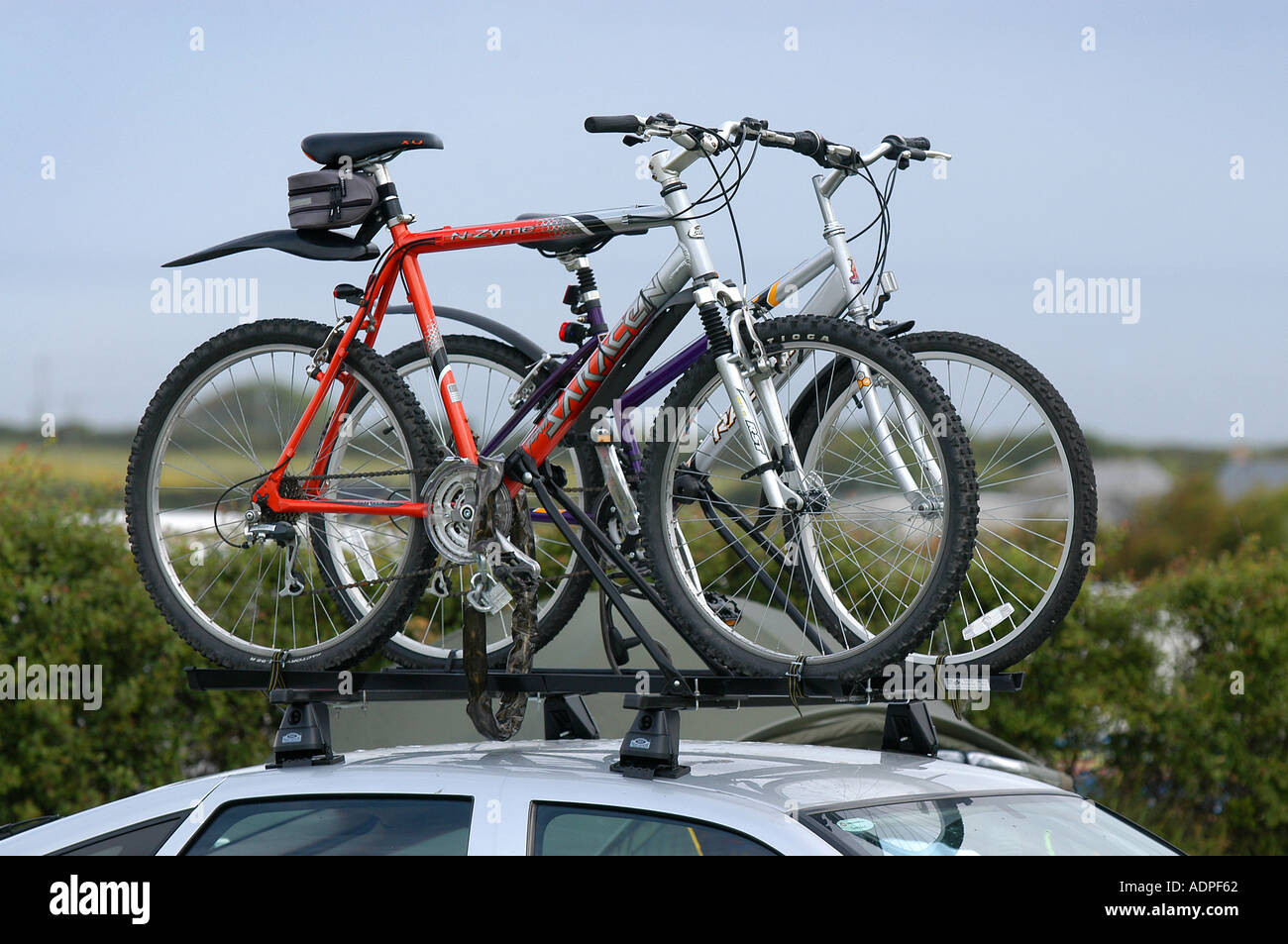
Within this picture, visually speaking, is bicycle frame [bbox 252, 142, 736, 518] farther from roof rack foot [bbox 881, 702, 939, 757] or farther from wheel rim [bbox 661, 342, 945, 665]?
roof rack foot [bbox 881, 702, 939, 757]

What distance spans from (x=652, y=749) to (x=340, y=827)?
789 millimetres

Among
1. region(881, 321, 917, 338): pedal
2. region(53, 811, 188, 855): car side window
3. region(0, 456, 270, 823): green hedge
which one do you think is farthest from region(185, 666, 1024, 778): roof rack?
region(0, 456, 270, 823): green hedge

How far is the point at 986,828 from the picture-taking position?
286 cm

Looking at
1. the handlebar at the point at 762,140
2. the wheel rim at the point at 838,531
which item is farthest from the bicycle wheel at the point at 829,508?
the handlebar at the point at 762,140

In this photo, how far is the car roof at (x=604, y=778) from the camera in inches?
112

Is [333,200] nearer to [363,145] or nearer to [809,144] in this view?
[363,145]

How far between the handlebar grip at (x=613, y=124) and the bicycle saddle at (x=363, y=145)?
74 cm

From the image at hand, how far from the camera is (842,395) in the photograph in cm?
378

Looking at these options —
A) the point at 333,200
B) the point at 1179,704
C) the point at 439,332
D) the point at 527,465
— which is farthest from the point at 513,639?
the point at 1179,704

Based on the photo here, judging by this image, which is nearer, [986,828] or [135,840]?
[986,828]

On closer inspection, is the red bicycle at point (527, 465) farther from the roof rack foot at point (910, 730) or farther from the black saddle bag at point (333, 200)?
the roof rack foot at point (910, 730)

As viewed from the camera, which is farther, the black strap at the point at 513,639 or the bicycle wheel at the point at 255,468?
the bicycle wheel at the point at 255,468
